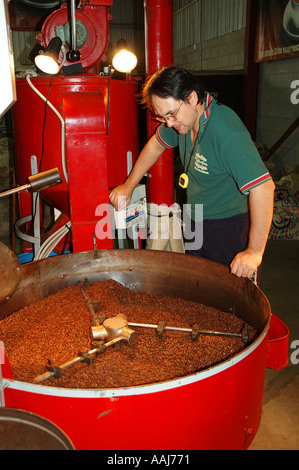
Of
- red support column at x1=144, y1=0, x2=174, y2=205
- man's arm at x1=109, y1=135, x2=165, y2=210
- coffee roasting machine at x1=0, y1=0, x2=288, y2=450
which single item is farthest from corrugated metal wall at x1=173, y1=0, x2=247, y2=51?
man's arm at x1=109, y1=135, x2=165, y2=210

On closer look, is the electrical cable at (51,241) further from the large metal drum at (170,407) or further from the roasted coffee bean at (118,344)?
the large metal drum at (170,407)

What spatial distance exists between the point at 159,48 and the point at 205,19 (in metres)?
7.06

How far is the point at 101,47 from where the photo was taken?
2113mm

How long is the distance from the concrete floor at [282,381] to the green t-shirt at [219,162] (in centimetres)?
93

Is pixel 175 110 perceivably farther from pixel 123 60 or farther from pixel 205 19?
pixel 205 19

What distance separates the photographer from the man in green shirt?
1.46m

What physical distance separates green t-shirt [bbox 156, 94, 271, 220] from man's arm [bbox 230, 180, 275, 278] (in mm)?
32

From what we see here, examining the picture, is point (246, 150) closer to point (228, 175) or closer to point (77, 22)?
point (228, 175)

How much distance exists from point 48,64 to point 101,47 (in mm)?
421

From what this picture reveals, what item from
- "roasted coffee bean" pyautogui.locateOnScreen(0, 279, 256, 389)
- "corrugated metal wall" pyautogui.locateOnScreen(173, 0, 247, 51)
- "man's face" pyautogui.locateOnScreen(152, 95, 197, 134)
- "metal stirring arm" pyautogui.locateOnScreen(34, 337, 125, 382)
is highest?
"corrugated metal wall" pyautogui.locateOnScreen(173, 0, 247, 51)

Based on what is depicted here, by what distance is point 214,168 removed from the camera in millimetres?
1667

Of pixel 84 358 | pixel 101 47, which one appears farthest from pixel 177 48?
pixel 84 358

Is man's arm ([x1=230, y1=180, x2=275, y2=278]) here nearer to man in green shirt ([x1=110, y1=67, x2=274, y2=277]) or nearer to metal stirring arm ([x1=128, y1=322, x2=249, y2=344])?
man in green shirt ([x1=110, y1=67, x2=274, y2=277])

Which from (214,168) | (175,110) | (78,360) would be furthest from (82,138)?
(78,360)
